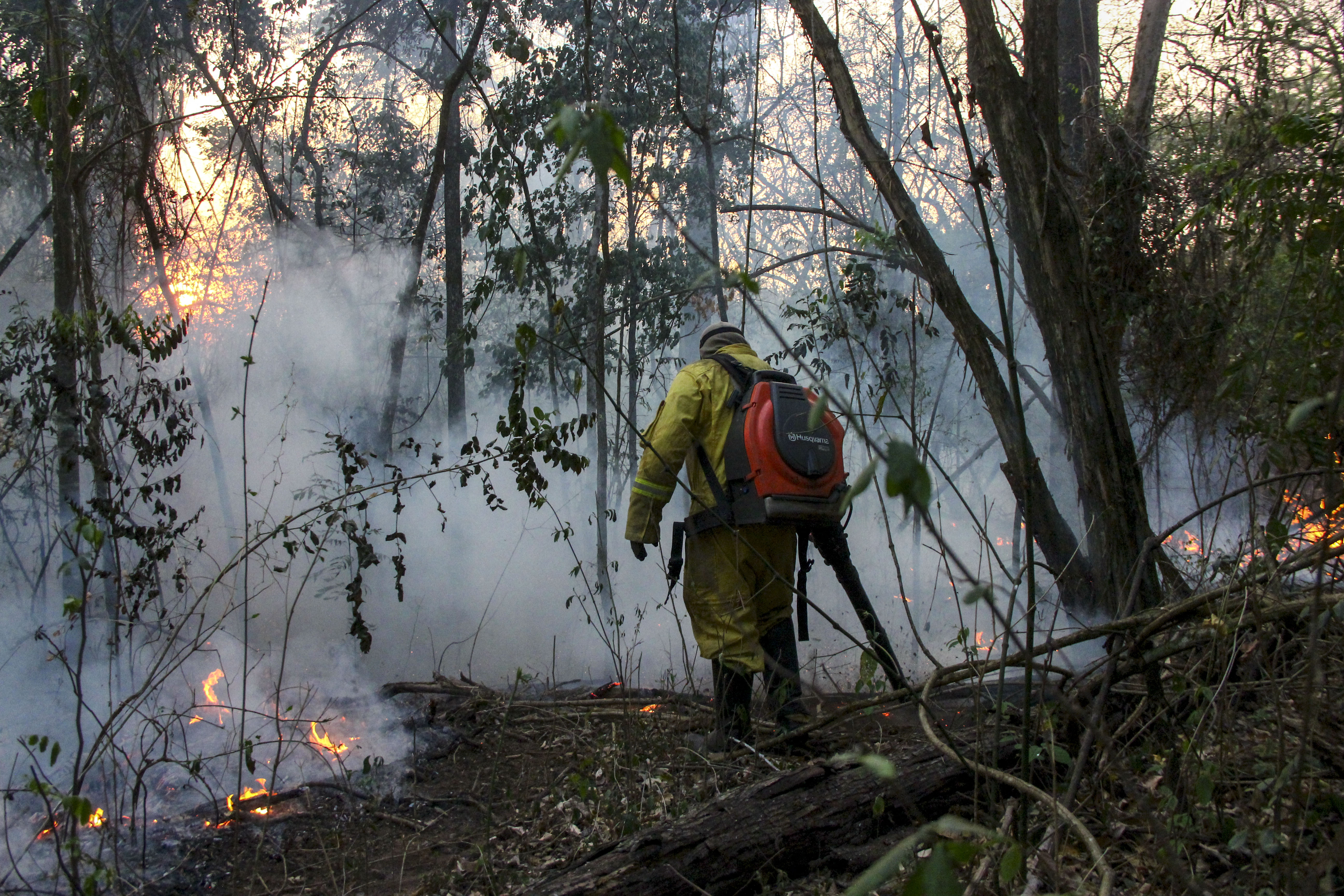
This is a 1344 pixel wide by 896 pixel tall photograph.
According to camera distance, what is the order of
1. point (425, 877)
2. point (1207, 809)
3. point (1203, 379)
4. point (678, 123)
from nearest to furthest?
point (1207, 809)
point (425, 877)
point (1203, 379)
point (678, 123)

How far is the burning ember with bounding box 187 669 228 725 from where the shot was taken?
14.6 feet

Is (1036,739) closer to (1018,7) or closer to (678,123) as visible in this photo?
(1018,7)

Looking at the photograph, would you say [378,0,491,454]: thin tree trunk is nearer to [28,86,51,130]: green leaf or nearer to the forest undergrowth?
[28,86,51,130]: green leaf

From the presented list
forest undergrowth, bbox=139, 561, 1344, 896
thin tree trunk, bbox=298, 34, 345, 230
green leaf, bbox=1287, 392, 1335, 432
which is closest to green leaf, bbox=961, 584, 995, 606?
forest undergrowth, bbox=139, 561, 1344, 896

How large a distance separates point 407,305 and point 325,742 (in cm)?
577

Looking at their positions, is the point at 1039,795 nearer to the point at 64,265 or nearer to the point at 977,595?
the point at 977,595

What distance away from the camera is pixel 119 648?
491 cm

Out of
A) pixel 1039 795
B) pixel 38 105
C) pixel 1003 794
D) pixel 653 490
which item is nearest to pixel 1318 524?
pixel 1003 794

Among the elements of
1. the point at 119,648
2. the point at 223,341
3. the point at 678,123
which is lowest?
the point at 119,648

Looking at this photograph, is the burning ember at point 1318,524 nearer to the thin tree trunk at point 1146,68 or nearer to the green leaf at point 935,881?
the green leaf at point 935,881

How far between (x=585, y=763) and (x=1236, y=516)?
26.4ft

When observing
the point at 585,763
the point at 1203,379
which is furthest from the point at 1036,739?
the point at 1203,379

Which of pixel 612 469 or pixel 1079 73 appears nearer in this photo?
pixel 1079 73

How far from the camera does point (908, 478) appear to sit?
0.80 m
